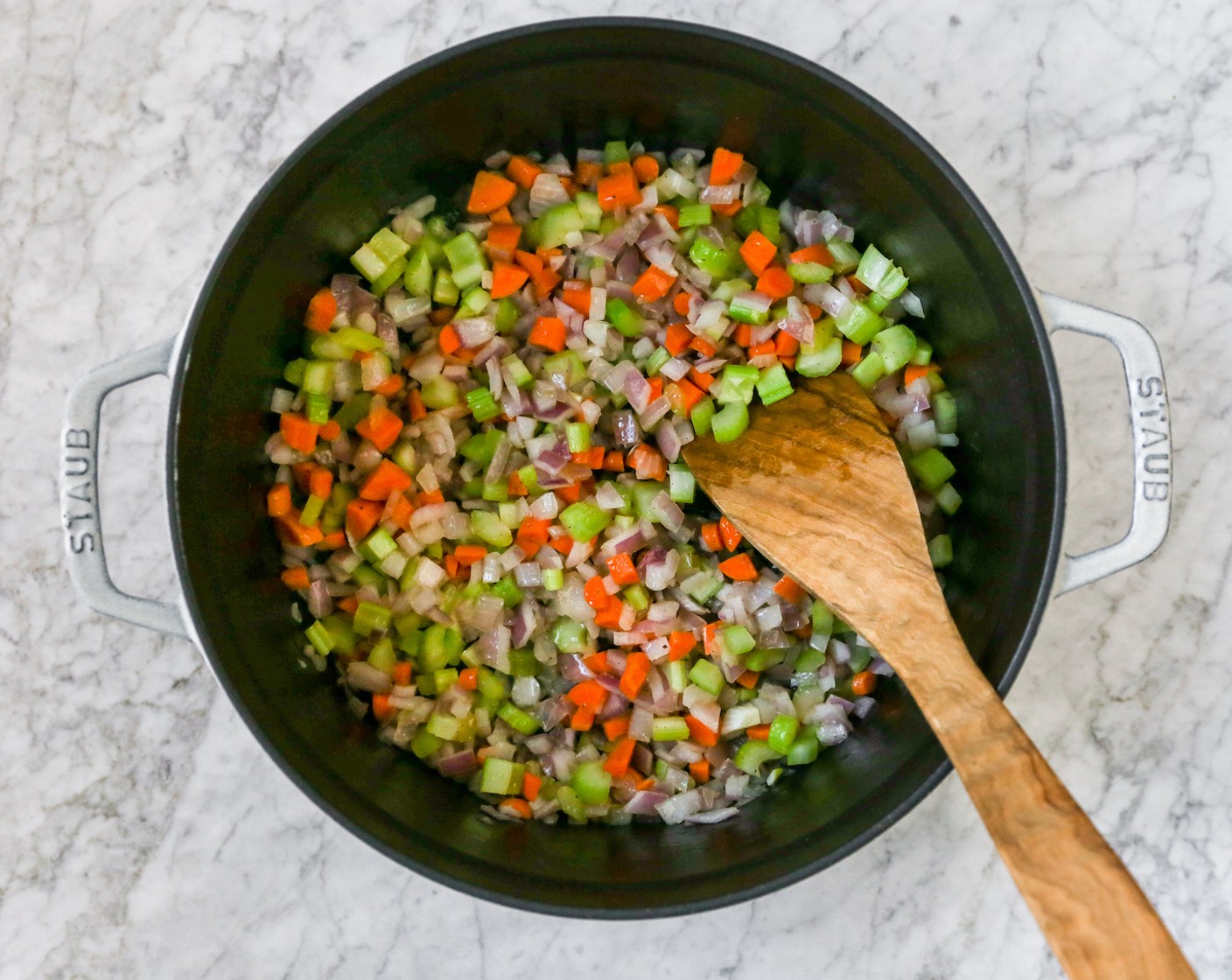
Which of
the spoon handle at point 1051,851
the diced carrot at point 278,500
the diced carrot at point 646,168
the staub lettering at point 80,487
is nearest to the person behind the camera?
the spoon handle at point 1051,851

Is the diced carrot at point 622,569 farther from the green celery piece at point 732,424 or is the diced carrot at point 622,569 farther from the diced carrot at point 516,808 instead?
the diced carrot at point 516,808

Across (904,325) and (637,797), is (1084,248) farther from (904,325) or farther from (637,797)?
(637,797)

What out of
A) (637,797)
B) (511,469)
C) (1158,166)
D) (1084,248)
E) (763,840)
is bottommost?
(637,797)

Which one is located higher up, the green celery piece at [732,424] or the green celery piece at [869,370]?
the green celery piece at [869,370]

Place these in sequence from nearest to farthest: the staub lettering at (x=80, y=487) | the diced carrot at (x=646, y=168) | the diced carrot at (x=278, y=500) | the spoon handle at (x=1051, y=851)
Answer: the spoon handle at (x=1051, y=851)
the staub lettering at (x=80, y=487)
the diced carrot at (x=278, y=500)
the diced carrot at (x=646, y=168)

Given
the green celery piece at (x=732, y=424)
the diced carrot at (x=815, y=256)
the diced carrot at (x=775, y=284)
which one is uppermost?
the diced carrot at (x=815, y=256)

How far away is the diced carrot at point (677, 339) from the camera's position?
69.6 inches

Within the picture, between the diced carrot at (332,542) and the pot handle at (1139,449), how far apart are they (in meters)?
1.09

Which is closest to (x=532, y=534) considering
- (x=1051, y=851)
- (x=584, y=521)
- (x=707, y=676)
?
(x=584, y=521)

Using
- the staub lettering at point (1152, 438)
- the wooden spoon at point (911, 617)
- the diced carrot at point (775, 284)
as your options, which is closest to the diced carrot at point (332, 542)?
the wooden spoon at point (911, 617)

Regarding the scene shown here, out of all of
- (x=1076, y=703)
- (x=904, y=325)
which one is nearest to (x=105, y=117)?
(x=904, y=325)

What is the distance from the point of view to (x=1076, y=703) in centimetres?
188

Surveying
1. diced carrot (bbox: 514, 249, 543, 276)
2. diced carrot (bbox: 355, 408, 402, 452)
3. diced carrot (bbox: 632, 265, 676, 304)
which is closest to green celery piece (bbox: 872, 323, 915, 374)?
diced carrot (bbox: 632, 265, 676, 304)

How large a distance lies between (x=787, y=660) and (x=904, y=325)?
23.2 inches
